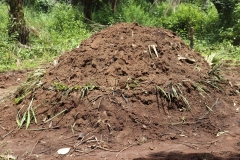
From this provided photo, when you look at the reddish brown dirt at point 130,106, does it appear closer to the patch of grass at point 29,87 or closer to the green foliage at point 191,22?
the patch of grass at point 29,87

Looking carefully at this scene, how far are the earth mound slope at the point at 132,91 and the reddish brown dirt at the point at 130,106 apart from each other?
0.04ft

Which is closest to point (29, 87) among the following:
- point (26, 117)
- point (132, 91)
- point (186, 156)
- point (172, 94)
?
point (26, 117)

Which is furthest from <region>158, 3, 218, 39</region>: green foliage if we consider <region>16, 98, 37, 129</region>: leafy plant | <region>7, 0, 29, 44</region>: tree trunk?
<region>16, 98, 37, 129</region>: leafy plant

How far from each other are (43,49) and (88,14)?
5.11 metres

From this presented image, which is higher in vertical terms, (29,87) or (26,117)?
(29,87)

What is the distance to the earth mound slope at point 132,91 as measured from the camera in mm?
4492

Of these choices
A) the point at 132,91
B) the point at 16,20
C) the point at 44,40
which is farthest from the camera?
the point at 44,40

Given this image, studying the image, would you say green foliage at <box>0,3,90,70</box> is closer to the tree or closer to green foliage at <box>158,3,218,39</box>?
green foliage at <box>158,3,218,39</box>

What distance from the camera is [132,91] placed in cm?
481

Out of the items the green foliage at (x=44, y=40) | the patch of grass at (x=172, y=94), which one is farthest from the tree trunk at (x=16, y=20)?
the patch of grass at (x=172, y=94)

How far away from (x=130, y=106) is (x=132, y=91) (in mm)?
240

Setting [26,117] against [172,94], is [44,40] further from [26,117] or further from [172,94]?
[172,94]

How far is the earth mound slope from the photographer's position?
Answer: 4.49 m

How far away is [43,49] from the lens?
32.5 feet
